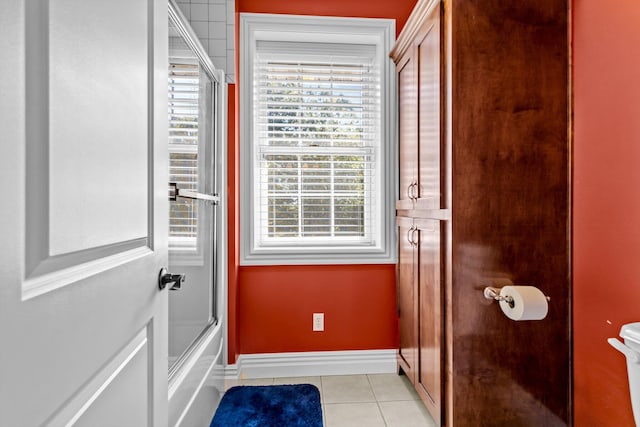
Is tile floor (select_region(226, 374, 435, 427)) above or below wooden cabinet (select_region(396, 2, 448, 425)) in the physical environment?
below

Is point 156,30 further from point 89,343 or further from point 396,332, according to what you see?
point 396,332

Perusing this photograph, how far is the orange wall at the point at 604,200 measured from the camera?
1.19 metres

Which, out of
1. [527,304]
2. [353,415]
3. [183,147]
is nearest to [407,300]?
[353,415]

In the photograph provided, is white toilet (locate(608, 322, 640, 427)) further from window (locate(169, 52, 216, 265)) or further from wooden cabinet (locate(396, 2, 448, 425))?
window (locate(169, 52, 216, 265))

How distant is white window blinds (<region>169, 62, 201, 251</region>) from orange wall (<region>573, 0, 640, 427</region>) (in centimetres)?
159

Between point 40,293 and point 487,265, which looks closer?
point 40,293

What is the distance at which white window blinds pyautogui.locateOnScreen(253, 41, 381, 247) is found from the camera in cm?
227

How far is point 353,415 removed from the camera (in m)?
1.79

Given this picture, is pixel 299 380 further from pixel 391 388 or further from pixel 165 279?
pixel 165 279

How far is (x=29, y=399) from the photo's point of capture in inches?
17.5

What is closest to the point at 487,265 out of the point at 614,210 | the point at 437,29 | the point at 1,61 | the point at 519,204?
the point at 519,204

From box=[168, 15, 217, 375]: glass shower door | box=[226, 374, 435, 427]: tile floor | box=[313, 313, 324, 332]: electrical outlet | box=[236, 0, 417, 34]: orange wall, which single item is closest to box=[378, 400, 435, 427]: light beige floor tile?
box=[226, 374, 435, 427]: tile floor

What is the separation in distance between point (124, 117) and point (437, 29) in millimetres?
1307

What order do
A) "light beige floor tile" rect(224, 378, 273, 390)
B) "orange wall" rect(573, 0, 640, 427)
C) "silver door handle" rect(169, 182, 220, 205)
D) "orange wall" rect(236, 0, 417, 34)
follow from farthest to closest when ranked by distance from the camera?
1. "orange wall" rect(236, 0, 417, 34)
2. "light beige floor tile" rect(224, 378, 273, 390)
3. "silver door handle" rect(169, 182, 220, 205)
4. "orange wall" rect(573, 0, 640, 427)
